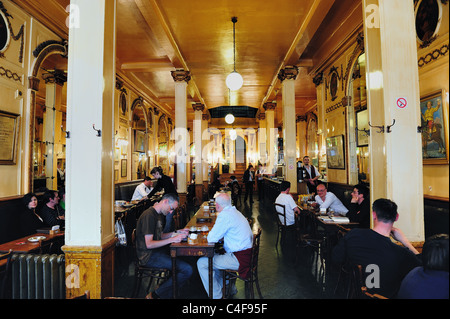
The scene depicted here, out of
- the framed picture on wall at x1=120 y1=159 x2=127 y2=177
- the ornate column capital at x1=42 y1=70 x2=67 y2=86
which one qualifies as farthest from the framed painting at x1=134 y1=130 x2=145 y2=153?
the ornate column capital at x1=42 y1=70 x2=67 y2=86

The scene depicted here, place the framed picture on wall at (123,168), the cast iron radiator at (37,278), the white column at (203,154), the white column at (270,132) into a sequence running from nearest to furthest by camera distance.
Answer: the cast iron radiator at (37,278) < the framed picture on wall at (123,168) < the white column at (270,132) < the white column at (203,154)

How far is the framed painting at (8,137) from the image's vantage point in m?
4.23

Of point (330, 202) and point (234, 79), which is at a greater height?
point (234, 79)

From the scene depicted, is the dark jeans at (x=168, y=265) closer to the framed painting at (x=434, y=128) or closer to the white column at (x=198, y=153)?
the framed painting at (x=434, y=128)

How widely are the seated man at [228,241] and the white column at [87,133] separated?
3.77ft

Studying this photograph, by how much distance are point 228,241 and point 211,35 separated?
523cm

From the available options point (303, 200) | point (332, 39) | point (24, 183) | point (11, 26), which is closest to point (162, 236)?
point (24, 183)

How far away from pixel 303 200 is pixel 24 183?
217 inches

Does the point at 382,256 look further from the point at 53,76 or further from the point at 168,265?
the point at 53,76

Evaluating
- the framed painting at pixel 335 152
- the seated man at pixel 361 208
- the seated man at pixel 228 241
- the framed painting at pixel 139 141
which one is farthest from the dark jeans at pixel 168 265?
the framed painting at pixel 139 141

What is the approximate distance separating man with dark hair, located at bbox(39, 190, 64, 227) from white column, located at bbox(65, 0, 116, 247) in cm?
177

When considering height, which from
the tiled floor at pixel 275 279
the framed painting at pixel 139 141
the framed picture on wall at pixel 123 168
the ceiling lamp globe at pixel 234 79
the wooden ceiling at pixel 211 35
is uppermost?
the wooden ceiling at pixel 211 35

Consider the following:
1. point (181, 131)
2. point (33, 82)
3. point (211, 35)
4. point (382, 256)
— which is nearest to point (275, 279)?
point (382, 256)

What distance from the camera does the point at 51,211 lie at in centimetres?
403
